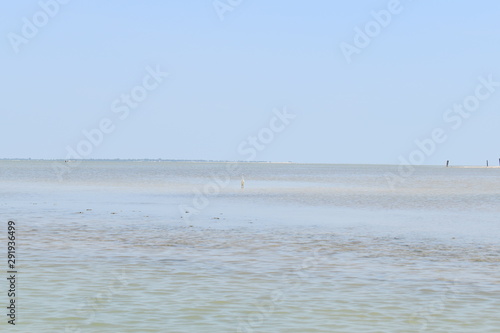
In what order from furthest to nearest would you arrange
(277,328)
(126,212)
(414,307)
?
(126,212), (414,307), (277,328)

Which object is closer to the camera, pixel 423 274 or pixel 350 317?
pixel 350 317

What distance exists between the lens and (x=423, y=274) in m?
17.8

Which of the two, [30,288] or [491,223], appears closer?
[30,288]

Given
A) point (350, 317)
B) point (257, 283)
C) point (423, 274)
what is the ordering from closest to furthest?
1. point (350, 317)
2. point (257, 283)
3. point (423, 274)

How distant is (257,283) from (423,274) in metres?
4.67

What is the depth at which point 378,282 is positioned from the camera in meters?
16.4

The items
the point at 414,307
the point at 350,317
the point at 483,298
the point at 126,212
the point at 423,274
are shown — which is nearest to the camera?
the point at 350,317

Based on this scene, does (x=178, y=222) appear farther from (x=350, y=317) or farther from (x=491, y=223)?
(x=350, y=317)

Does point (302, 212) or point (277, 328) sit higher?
point (302, 212)

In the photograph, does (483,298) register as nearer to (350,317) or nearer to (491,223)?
(350,317)

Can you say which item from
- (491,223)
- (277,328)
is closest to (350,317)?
(277,328)

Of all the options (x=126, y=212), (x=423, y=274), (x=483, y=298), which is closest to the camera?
(x=483, y=298)

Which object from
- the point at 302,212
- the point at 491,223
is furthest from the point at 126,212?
the point at 491,223

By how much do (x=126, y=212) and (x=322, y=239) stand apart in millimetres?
16395
